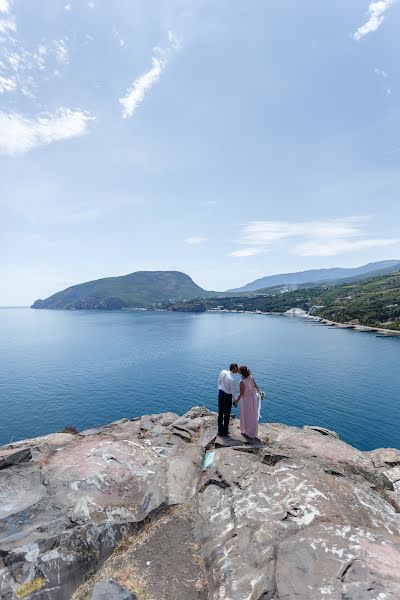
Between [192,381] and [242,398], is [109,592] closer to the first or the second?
[242,398]

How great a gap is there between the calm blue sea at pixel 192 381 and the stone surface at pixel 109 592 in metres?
45.5

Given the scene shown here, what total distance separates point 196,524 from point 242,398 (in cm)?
590

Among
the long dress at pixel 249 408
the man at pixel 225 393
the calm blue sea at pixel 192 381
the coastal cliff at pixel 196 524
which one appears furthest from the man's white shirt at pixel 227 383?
the calm blue sea at pixel 192 381

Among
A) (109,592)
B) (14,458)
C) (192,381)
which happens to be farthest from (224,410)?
(192,381)

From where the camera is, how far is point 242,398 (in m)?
15.6

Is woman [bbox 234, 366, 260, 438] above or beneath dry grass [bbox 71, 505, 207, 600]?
above

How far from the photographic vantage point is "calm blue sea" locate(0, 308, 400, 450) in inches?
2125

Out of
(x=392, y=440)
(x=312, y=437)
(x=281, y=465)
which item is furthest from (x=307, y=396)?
(x=281, y=465)

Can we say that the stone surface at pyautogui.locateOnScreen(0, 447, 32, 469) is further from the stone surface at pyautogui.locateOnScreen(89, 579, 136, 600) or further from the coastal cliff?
the stone surface at pyautogui.locateOnScreen(89, 579, 136, 600)

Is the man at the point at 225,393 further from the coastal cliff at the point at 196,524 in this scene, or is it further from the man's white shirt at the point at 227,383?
the coastal cliff at the point at 196,524

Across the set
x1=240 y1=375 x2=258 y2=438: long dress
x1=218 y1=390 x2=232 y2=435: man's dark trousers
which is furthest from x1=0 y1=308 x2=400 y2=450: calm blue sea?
x1=218 y1=390 x2=232 y2=435: man's dark trousers

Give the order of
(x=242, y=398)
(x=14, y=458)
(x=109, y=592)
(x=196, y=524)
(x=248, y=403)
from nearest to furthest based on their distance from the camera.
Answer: (x=109, y=592)
(x=196, y=524)
(x=14, y=458)
(x=242, y=398)
(x=248, y=403)

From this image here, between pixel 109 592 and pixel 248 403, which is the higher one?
pixel 248 403

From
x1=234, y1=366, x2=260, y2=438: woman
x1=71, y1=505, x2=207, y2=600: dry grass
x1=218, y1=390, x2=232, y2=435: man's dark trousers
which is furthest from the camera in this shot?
x1=218, y1=390, x2=232, y2=435: man's dark trousers
